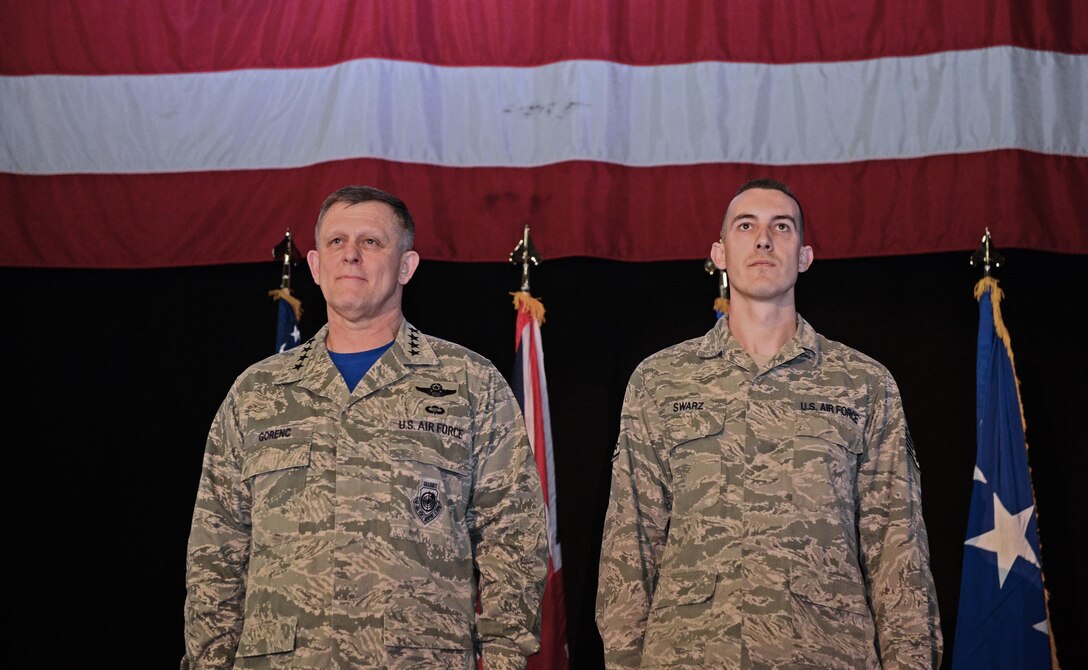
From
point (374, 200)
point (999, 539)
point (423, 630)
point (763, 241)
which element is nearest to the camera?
point (423, 630)

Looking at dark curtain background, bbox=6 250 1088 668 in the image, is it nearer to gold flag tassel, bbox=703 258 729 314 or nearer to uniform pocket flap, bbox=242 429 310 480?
gold flag tassel, bbox=703 258 729 314

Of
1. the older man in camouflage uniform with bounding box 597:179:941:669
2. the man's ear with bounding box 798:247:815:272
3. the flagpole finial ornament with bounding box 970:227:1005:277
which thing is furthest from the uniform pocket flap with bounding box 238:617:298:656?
the flagpole finial ornament with bounding box 970:227:1005:277

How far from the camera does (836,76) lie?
376 cm

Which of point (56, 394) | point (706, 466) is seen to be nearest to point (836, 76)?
point (706, 466)

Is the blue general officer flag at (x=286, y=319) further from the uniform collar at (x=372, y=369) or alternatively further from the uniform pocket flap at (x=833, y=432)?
the uniform pocket flap at (x=833, y=432)

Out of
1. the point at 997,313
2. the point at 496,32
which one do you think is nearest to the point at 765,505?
the point at 997,313

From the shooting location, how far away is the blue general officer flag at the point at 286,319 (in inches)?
142

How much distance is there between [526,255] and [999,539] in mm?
1663

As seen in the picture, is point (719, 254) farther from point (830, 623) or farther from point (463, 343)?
point (463, 343)

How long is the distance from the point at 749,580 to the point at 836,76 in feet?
7.04

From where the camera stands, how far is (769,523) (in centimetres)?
225

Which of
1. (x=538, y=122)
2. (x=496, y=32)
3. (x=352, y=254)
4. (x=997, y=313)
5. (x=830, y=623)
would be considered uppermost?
(x=496, y=32)

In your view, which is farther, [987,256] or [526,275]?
[526,275]

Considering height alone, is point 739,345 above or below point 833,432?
above
